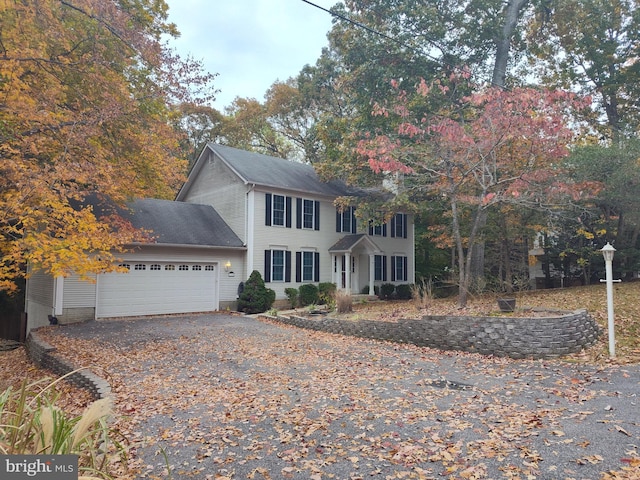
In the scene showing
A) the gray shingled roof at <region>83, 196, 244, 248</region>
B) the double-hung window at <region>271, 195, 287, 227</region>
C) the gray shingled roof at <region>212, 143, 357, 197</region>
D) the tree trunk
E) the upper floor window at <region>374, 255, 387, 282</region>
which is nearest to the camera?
the gray shingled roof at <region>83, 196, 244, 248</region>

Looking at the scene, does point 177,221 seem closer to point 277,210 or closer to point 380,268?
point 277,210

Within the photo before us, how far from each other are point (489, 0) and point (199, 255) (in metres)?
14.4

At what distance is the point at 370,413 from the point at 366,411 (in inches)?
3.3

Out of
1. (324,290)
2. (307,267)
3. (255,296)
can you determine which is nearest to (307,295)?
(324,290)

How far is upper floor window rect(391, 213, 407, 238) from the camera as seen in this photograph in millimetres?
21453

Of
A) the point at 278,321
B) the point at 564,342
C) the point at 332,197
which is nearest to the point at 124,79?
the point at 278,321

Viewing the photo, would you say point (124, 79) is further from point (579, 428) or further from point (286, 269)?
point (579, 428)

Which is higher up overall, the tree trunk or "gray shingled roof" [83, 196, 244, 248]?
the tree trunk

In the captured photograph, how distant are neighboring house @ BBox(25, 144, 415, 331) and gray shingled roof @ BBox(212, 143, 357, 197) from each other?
62mm

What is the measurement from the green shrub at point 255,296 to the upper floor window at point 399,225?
8271 millimetres

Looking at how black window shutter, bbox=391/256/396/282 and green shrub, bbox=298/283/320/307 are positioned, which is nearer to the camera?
green shrub, bbox=298/283/320/307

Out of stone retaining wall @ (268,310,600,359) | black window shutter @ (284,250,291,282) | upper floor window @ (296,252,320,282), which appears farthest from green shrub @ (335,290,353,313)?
upper floor window @ (296,252,320,282)

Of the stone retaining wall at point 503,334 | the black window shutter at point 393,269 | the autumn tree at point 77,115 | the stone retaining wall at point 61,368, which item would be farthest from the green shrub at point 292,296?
the stone retaining wall at point 61,368

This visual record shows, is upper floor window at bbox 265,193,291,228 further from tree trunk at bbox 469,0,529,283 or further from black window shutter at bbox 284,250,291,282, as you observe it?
tree trunk at bbox 469,0,529,283
